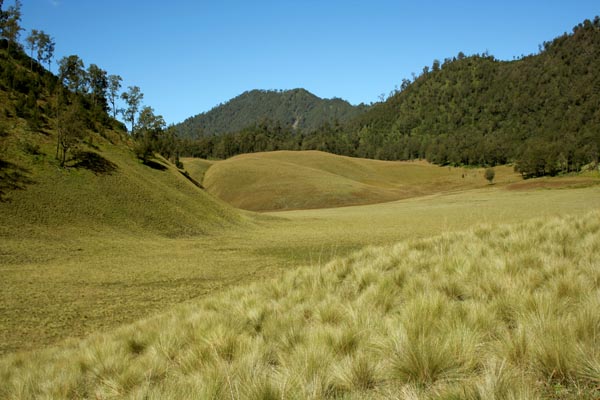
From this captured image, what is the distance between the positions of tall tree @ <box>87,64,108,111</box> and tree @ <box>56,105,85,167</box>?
41.2m

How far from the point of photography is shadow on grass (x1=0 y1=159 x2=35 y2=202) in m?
27.2

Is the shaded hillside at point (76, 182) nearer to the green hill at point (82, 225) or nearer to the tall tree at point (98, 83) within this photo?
the green hill at point (82, 225)

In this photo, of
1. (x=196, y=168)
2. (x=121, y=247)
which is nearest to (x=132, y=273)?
(x=121, y=247)

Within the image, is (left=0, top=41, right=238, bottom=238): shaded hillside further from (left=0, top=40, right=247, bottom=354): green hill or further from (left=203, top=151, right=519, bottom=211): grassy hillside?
(left=203, top=151, right=519, bottom=211): grassy hillside

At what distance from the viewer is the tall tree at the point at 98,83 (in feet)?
245

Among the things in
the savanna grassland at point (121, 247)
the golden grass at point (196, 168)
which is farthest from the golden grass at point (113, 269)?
the golden grass at point (196, 168)

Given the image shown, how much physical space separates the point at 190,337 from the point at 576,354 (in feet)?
14.8

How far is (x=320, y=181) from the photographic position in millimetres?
86812

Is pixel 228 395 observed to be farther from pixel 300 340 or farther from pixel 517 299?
pixel 517 299

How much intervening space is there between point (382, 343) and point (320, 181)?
8314 centimetres

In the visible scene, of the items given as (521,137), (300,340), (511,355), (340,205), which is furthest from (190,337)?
(521,137)

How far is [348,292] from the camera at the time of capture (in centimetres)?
722

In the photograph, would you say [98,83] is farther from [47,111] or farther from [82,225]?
[82,225]

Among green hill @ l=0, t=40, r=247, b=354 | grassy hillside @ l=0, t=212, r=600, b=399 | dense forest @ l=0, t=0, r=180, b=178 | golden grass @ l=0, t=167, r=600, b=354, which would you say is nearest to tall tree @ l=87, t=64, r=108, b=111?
dense forest @ l=0, t=0, r=180, b=178
